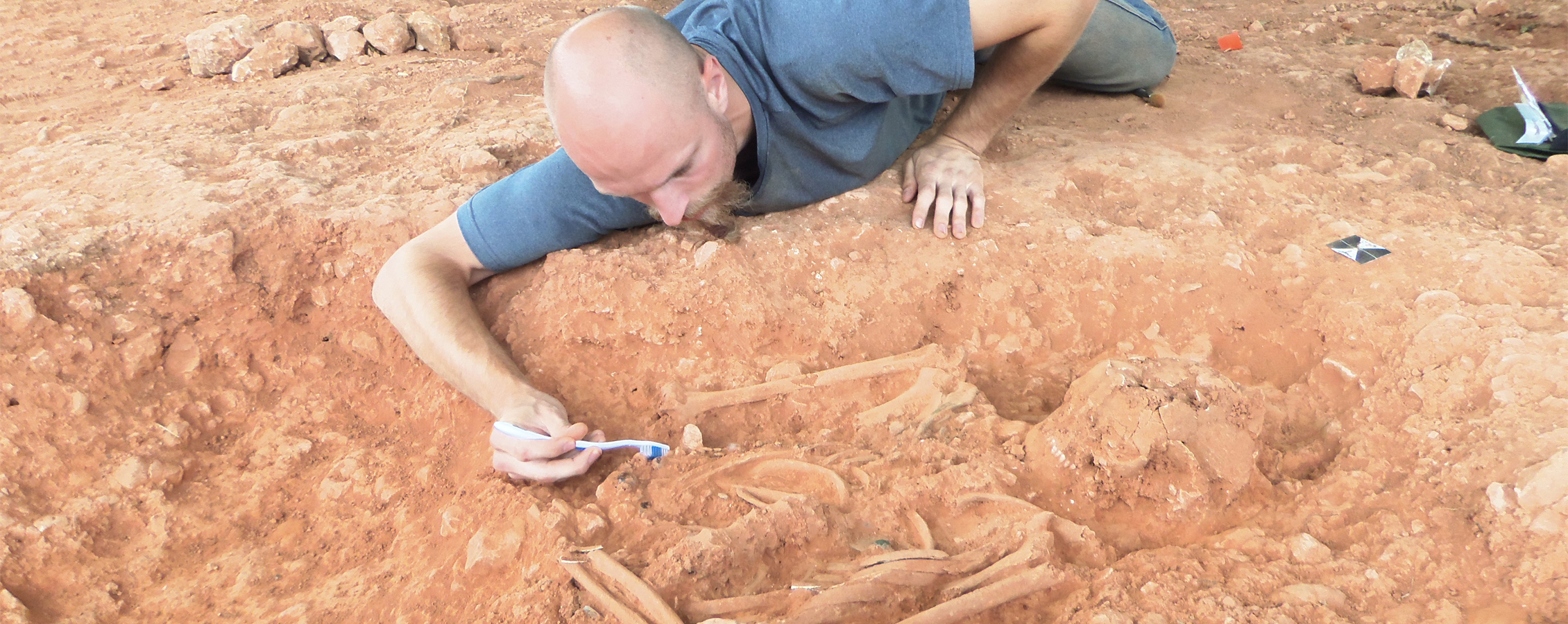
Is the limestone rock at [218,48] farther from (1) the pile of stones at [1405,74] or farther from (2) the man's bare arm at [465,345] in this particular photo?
(1) the pile of stones at [1405,74]

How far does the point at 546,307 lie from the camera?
2.13 meters

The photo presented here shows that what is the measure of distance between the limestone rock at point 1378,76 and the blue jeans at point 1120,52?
0.62 metres

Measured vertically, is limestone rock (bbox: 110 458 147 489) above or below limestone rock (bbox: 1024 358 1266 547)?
below

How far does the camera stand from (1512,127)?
2.60 m

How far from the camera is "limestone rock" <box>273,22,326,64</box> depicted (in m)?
3.74

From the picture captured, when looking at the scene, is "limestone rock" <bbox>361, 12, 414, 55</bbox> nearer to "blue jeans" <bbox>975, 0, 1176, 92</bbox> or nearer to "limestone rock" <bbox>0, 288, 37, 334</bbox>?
"limestone rock" <bbox>0, 288, 37, 334</bbox>

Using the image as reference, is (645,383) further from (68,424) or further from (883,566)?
(68,424)

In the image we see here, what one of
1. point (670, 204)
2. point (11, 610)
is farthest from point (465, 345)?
point (11, 610)

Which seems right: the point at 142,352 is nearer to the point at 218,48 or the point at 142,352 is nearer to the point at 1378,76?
the point at 218,48

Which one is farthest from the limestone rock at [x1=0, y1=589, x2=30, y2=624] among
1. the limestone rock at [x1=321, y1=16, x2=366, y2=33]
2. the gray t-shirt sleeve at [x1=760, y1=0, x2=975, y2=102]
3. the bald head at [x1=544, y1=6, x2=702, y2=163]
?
the limestone rock at [x1=321, y1=16, x2=366, y2=33]

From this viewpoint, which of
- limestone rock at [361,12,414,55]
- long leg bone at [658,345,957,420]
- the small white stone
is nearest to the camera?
long leg bone at [658,345,957,420]

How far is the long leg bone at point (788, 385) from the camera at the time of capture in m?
1.90

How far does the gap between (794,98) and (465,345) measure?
0.98 metres

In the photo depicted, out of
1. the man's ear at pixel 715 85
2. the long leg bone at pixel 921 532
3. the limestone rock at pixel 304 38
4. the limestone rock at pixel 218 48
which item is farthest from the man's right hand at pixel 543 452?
the limestone rock at pixel 218 48
